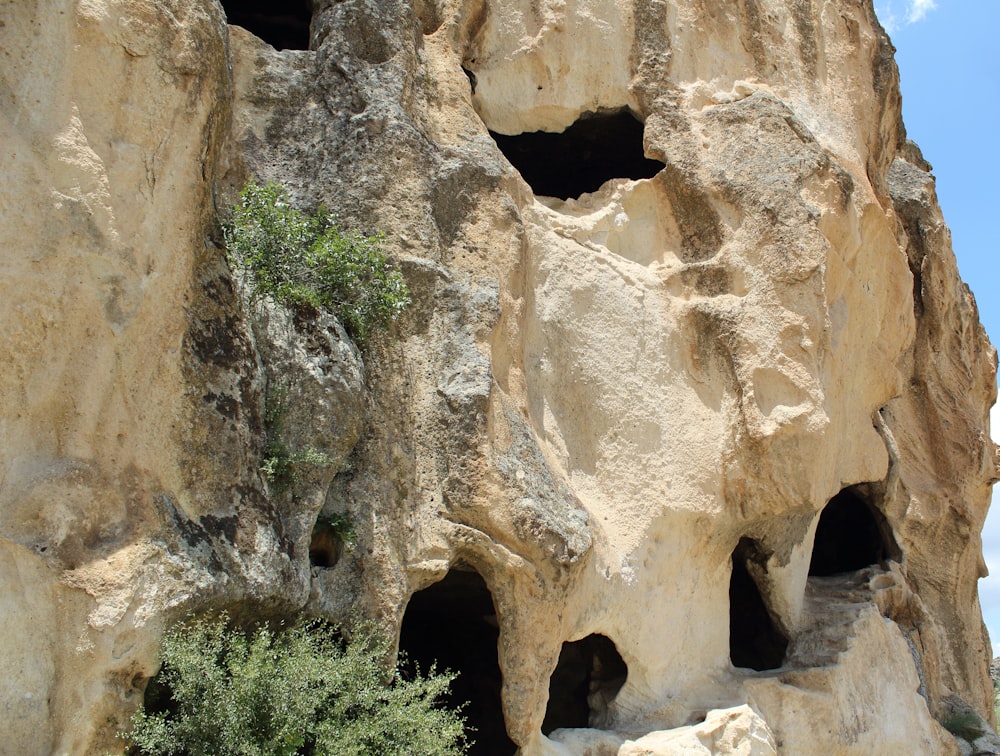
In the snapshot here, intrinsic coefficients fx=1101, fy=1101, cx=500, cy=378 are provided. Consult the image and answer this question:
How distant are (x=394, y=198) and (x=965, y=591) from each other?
8.11m

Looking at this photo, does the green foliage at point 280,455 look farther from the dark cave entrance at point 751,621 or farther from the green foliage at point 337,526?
the dark cave entrance at point 751,621

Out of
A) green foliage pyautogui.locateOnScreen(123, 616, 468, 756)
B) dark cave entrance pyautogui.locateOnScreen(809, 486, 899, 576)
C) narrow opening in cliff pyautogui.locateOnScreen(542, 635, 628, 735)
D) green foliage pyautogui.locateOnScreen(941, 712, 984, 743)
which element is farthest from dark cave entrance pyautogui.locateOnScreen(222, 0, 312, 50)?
green foliage pyautogui.locateOnScreen(941, 712, 984, 743)

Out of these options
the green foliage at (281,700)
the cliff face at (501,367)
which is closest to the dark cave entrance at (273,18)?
the cliff face at (501,367)

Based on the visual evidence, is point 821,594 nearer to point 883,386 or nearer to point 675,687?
point 883,386

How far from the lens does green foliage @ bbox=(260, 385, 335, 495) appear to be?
18.2 ft

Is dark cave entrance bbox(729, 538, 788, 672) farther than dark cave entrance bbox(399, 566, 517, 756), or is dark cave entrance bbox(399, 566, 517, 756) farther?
dark cave entrance bbox(729, 538, 788, 672)

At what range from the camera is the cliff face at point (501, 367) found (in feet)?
16.1

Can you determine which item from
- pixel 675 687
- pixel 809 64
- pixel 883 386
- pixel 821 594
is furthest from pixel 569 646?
pixel 809 64

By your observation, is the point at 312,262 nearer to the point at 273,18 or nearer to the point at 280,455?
the point at 280,455

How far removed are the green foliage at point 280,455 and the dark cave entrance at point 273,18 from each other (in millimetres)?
4354

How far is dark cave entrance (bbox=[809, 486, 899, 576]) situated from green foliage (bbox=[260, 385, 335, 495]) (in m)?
6.63

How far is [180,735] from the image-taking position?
4824 millimetres

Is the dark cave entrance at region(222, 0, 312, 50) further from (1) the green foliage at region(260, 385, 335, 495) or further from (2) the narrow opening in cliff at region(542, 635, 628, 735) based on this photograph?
(2) the narrow opening in cliff at region(542, 635, 628, 735)

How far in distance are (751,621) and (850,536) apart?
250 centimetres
